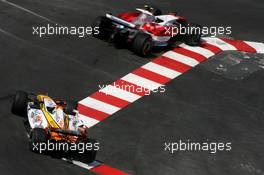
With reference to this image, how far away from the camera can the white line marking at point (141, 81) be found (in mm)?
25344

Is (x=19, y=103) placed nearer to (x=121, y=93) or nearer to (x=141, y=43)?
(x=121, y=93)

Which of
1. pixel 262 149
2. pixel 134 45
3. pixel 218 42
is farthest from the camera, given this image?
pixel 218 42

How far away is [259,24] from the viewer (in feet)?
108

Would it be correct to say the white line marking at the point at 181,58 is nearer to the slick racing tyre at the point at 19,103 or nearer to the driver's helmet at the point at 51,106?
the driver's helmet at the point at 51,106

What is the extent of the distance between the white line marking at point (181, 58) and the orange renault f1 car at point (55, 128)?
7.63 m

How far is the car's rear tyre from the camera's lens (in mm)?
27672

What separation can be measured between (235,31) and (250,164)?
11.6 metres

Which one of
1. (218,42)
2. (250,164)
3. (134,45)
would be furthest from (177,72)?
(250,164)

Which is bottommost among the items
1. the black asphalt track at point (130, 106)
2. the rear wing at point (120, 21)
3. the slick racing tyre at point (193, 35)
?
the black asphalt track at point (130, 106)

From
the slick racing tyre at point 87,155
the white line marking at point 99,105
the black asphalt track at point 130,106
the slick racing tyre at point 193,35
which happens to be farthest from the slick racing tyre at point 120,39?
the slick racing tyre at point 87,155

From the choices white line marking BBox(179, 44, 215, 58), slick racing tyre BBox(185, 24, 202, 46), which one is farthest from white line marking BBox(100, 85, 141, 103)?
slick racing tyre BBox(185, 24, 202, 46)

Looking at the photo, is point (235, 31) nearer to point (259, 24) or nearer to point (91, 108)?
point (259, 24)

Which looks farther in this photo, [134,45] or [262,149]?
[134,45]

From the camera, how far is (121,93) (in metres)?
24.6
